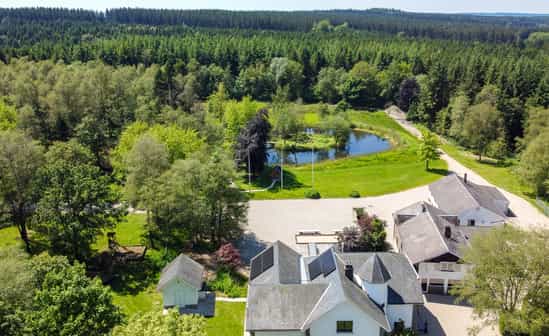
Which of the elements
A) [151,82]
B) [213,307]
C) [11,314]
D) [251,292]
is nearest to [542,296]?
[251,292]

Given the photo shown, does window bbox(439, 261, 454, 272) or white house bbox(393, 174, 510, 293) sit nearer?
window bbox(439, 261, 454, 272)

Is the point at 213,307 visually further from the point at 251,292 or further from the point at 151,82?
the point at 151,82

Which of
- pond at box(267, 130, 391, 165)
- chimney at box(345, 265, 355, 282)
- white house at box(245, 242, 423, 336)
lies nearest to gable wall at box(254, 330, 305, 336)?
white house at box(245, 242, 423, 336)

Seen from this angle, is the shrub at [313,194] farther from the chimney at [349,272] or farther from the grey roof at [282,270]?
the chimney at [349,272]

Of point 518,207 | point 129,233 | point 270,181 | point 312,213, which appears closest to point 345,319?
point 312,213

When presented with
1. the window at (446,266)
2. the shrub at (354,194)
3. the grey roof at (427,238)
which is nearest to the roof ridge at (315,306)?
the grey roof at (427,238)

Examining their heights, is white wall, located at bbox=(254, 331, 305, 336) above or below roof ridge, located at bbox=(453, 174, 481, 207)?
below

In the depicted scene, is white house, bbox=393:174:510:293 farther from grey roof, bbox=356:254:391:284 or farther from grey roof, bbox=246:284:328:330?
grey roof, bbox=246:284:328:330
